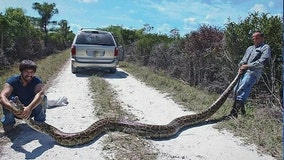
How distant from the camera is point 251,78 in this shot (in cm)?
803

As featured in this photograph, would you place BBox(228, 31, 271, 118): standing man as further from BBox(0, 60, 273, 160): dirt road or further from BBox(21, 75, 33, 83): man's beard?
BBox(21, 75, 33, 83): man's beard

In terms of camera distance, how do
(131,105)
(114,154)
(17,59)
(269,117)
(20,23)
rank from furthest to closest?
(20,23) → (17,59) → (131,105) → (269,117) → (114,154)

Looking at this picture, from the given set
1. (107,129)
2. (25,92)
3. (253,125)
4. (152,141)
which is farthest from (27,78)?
(253,125)

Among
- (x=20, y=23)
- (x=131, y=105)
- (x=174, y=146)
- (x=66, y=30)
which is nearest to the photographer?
(x=174, y=146)

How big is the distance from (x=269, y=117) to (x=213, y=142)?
183 centimetres

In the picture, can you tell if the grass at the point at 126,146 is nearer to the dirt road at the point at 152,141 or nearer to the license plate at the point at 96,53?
the dirt road at the point at 152,141

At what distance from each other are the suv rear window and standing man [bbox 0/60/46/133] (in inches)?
366

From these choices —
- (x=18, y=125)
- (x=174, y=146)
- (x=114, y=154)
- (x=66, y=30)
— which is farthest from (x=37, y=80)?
(x=66, y=30)

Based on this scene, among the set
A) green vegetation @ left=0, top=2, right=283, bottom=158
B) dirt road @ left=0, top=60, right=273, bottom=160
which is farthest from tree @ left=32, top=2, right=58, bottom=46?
dirt road @ left=0, top=60, right=273, bottom=160

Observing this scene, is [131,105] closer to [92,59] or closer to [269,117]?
[269,117]

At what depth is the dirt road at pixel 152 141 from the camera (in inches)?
232

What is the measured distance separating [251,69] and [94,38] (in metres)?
9.74

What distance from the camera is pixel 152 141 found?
6.66 m

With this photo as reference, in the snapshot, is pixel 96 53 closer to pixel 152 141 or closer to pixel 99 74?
pixel 99 74
